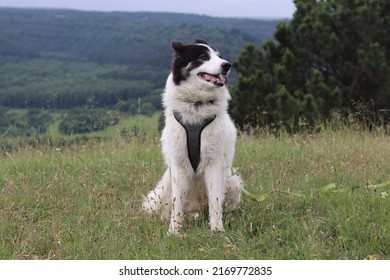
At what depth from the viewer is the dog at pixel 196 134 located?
170 inches

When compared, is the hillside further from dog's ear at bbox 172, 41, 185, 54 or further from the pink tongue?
the pink tongue

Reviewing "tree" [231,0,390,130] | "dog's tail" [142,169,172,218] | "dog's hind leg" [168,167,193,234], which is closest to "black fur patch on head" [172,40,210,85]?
"dog's hind leg" [168,167,193,234]

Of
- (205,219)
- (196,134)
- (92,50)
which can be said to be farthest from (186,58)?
(92,50)

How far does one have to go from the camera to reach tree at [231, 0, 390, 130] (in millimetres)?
15602

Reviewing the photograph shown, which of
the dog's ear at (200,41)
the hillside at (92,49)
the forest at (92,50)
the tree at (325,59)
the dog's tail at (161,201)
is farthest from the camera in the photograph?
the hillside at (92,49)

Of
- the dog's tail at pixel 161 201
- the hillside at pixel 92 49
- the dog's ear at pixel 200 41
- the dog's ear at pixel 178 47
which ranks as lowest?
the hillside at pixel 92 49

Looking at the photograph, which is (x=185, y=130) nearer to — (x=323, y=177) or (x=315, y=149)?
(x=323, y=177)

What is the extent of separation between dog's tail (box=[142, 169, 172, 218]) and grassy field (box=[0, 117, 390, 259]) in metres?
0.16

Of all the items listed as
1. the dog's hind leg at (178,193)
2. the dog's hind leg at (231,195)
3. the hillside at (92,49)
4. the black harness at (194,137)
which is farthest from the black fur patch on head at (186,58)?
the hillside at (92,49)

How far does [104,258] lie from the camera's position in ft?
11.7

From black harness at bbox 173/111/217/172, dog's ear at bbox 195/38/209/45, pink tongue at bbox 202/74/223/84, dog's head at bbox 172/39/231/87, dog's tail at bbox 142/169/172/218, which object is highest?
dog's ear at bbox 195/38/209/45

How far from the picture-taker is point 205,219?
4.54 m

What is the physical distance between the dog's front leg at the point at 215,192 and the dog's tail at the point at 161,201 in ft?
1.33

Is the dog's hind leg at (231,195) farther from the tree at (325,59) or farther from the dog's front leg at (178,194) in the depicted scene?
the tree at (325,59)
